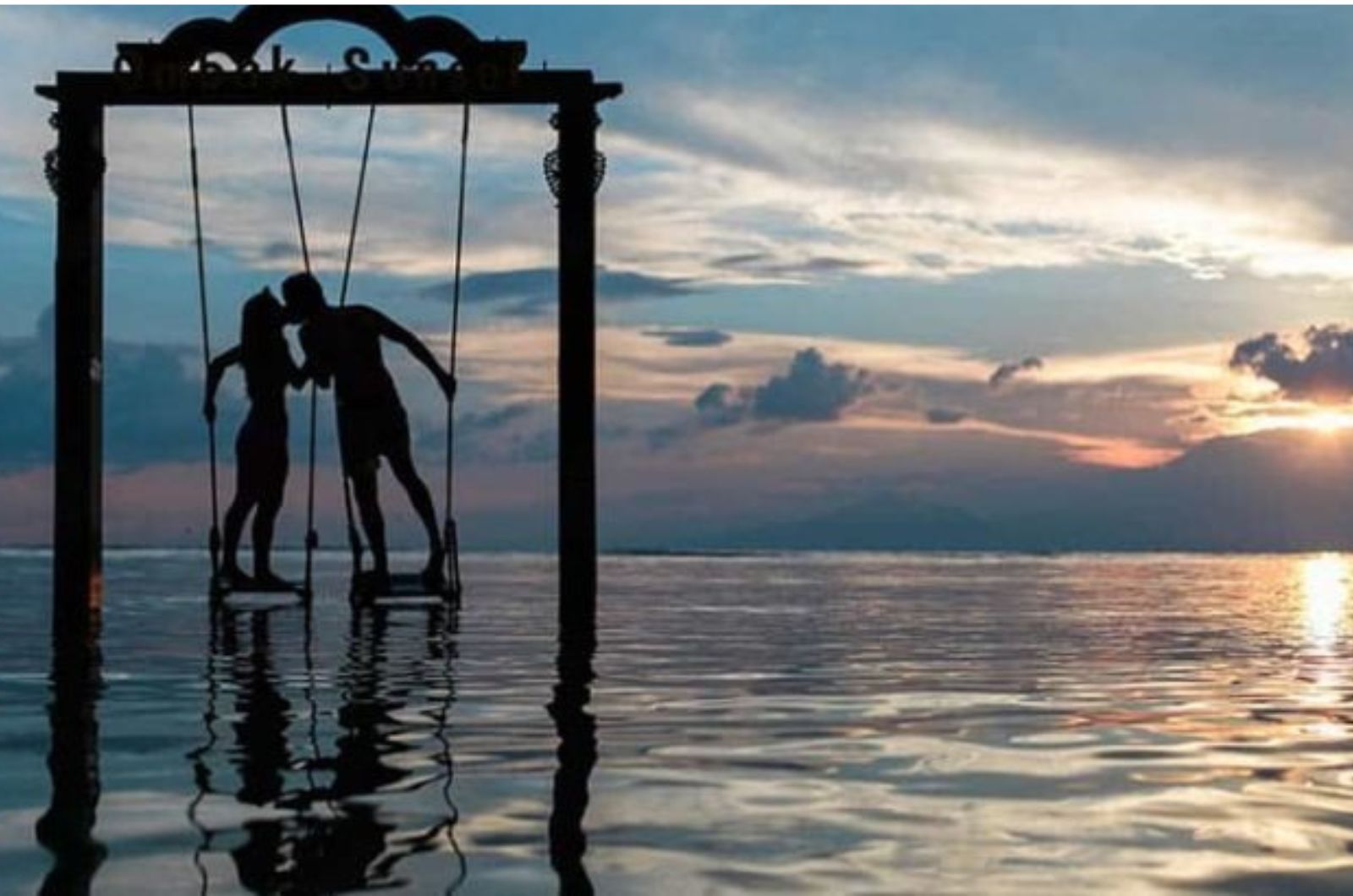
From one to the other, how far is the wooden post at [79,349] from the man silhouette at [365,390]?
2.04 m

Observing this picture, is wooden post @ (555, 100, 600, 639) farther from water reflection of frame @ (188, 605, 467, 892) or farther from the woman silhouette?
water reflection of frame @ (188, 605, 467, 892)

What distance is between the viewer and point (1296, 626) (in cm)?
1496

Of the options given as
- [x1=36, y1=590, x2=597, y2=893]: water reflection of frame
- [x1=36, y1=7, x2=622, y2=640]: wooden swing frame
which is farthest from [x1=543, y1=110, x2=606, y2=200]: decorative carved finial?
[x1=36, y1=590, x2=597, y2=893]: water reflection of frame

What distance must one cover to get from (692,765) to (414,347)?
9131 mm

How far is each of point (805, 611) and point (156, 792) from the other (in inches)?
484

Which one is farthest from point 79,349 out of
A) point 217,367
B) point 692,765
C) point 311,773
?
point 692,765

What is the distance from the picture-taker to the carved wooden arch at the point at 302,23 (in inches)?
607

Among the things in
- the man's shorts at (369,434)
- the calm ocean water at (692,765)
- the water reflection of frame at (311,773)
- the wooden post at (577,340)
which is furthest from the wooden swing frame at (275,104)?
the water reflection of frame at (311,773)

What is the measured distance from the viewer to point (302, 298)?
1462 cm

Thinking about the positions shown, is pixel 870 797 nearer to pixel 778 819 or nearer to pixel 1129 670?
pixel 778 819

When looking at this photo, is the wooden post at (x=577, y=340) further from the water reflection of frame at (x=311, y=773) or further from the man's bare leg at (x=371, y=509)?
the water reflection of frame at (x=311, y=773)

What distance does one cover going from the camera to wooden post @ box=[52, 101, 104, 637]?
608 inches

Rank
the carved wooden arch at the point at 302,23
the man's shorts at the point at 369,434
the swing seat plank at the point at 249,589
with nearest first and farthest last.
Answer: the swing seat plank at the point at 249,589, the man's shorts at the point at 369,434, the carved wooden arch at the point at 302,23

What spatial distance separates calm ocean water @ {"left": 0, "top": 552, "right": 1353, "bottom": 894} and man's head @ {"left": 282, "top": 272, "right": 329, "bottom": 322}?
3.11 metres
